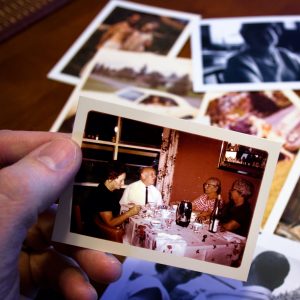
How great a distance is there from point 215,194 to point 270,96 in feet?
1.22

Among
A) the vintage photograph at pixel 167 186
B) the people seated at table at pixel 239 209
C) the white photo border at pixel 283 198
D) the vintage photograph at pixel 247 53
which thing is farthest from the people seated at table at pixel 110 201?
the vintage photograph at pixel 247 53

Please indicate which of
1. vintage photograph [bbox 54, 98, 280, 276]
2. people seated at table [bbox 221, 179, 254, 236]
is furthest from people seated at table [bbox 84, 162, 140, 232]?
people seated at table [bbox 221, 179, 254, 236]

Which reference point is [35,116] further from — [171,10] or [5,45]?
[171,10]

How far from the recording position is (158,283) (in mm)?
589

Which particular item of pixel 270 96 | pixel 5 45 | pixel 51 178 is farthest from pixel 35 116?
pixel 270 96

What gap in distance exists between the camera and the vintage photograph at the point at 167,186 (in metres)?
0.50

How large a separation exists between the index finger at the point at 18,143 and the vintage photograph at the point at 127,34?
32cm

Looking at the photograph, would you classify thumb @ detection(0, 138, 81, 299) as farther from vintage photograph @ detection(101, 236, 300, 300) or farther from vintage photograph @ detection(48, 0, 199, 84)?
vintage photograph @ detection(48, 0, 199, 84)

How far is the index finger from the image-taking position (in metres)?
0.54

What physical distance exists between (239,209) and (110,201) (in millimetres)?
165

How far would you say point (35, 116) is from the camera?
80 cm

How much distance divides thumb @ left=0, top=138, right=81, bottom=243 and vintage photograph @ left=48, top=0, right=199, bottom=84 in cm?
40

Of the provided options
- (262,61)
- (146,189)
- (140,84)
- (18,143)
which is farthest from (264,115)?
(18,143)

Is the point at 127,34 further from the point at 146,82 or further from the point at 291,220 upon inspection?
the point at 291,220
